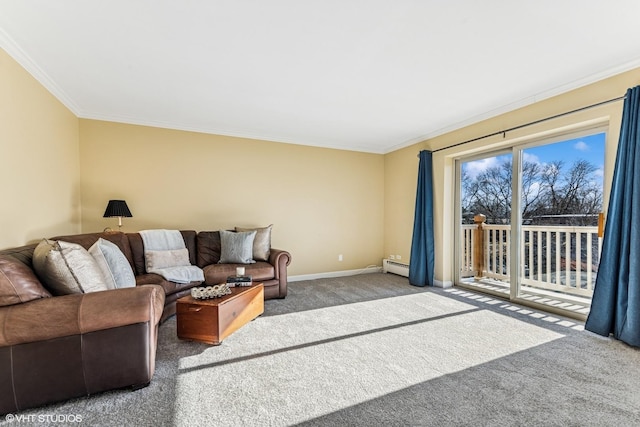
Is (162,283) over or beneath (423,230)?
beneath

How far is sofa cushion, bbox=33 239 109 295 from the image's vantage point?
1830mm

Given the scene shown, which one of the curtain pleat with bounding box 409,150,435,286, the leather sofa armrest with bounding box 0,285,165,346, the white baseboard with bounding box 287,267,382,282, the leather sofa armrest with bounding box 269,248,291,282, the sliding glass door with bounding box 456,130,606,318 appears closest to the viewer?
the leather sofa armrest with bounding box 0,285,165,346

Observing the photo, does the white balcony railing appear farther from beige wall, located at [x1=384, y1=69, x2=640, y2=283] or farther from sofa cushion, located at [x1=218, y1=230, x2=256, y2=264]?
sofa cushion, located at [x1=218, y1=230, x2=256, y2=264]

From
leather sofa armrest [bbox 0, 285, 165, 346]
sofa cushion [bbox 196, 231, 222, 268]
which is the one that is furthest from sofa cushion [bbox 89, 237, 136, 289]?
sofa cushion [bbox 196, 231, 222, 268]

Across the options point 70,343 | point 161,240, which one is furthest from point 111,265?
point 161,240

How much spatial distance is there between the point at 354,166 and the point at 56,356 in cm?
483

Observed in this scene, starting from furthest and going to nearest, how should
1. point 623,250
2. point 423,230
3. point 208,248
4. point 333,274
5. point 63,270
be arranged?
point 333,274
point 423,230
point 208,248
point 623,250
point 63,270

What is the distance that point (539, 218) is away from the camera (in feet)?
11.5

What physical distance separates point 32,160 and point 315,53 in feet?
9.27

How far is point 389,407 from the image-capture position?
65.8 inches

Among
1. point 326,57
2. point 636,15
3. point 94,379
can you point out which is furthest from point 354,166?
point 94,379

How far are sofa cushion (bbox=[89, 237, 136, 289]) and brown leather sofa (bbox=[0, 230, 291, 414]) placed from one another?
0.41 m

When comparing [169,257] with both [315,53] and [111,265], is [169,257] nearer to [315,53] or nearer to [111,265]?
[111,265]

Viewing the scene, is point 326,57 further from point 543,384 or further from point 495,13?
point 543,384
